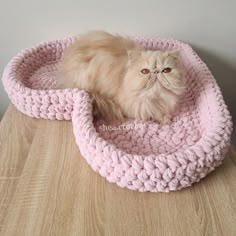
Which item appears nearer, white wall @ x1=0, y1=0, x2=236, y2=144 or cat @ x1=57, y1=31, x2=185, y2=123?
cat @ x1=57, y1=31, x2=185, y2=123

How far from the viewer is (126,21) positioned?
1018 millimetres

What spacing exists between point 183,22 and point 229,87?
13.5 inches

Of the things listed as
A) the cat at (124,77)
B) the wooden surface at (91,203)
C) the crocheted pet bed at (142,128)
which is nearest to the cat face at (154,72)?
the cat at (124,77)

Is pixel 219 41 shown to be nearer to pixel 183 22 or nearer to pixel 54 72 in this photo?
pixel 183 22

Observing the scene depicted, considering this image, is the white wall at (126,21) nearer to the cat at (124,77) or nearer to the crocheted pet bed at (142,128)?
the crocheted pet bed at (142,128)

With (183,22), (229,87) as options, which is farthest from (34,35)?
(229,87)

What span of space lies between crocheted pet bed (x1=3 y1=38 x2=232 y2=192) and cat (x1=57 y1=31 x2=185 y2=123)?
33 millimetres

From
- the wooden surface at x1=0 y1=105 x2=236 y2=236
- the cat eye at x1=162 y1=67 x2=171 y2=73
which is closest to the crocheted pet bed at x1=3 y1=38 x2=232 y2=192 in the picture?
the wooden surface at x1=0 y1=105 x2=236 y2=236

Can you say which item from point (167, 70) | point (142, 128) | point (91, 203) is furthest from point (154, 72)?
point (91, 203)

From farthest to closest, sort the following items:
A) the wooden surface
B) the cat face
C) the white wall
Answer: the white wall < the cat face < the wooden surface

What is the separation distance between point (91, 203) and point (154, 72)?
0.34 m

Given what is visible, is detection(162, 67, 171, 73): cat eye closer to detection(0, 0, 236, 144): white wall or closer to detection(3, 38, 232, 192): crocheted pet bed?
detection(3, 38, 232, 192): crocheted pet bed

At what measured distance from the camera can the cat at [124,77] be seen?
0.71 m

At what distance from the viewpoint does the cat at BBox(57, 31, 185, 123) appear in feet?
2.32
